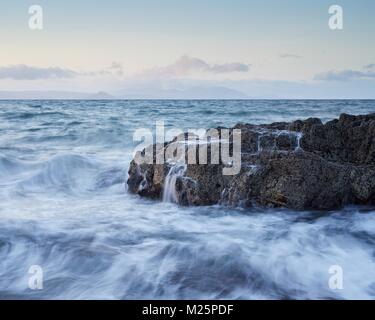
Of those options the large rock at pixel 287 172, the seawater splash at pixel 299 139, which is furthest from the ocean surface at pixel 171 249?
the seawater splash at pixel 299 139

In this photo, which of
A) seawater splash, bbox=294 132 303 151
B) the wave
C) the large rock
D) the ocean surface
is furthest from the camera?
the wave

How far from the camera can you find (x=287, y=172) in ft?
21.0

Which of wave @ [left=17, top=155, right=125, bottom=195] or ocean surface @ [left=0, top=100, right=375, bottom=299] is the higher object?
wave @ [left=17, top=155, right=125, bottom=195]

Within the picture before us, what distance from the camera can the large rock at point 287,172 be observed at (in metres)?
6.42

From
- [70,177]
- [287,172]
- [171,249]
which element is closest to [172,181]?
[171,249]

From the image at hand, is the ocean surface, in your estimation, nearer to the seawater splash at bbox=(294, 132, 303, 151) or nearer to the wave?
the wave

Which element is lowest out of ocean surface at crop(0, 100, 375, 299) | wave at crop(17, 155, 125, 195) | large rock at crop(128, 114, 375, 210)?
ocean surface at crop(0, 100, 375, 299)

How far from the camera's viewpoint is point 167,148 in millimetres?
7754

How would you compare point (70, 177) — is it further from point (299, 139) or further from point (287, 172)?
point (287, 172)

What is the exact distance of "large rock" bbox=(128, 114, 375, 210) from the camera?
6418mm

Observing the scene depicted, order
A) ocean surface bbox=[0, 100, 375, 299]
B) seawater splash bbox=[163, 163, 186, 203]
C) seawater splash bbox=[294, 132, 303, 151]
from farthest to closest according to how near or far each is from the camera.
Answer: seawater splash bbox=[294, 132, 303, 151], seawater splash bbox=[163, 163, 186, 203], ocean surface bbox=[0, 100, 375, 299]

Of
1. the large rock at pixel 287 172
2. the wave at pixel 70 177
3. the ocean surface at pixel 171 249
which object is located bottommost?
the ocean surface at pixel 171 249

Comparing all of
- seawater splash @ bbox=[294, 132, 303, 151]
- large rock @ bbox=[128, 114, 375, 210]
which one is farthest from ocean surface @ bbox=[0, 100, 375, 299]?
seawater splash @ bbox=[294, 132, 303, 151]

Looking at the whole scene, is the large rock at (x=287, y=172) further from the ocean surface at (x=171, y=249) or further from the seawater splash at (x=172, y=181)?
the ocean surface at (x=171, y=249)
